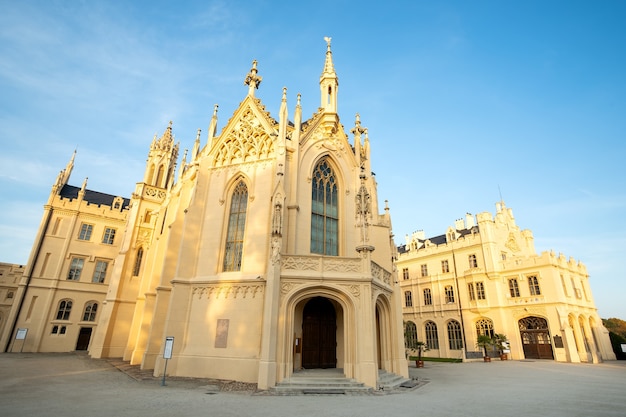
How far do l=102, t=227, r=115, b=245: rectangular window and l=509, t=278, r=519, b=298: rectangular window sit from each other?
1694 inches

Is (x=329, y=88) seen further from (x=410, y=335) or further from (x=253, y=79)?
(x=410, y=335)

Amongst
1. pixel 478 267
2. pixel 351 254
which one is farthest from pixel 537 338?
pixel 351 254

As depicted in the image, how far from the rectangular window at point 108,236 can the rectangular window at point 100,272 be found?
217cm

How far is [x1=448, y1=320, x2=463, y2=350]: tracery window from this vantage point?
124 feet

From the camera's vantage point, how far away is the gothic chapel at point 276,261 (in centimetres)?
1423

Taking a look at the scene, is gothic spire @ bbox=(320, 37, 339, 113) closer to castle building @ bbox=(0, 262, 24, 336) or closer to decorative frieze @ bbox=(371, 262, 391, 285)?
decorative frieze @ bbox=(371, 262, 391, 285)

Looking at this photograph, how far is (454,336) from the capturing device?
38594mm

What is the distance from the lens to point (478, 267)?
1485 inches

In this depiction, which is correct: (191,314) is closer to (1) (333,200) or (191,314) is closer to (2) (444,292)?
(1) (333,200)

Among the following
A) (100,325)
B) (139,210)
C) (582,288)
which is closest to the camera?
(100,325)

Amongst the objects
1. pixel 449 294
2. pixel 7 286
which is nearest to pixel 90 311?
pixel 7 286

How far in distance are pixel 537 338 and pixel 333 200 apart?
93.4 feet

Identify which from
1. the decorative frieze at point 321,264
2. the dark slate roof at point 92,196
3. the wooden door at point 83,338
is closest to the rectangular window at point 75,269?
the wooden door at point 83,338

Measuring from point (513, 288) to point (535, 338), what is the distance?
16.7 ft
